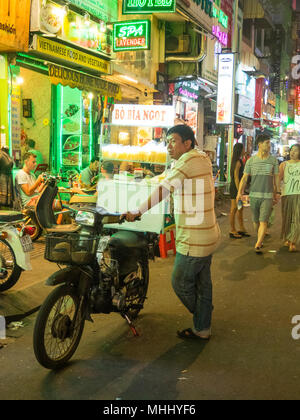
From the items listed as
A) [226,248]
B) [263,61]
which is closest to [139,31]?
[226,248]

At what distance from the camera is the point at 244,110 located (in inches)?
1118

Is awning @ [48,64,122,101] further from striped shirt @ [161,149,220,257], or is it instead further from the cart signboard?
striped shirt @ [161,149,220,257]

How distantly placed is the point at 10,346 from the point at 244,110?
25939 mm

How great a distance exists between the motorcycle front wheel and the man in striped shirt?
41.3 inches

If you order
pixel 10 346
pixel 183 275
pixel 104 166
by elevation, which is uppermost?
pixel 104 166

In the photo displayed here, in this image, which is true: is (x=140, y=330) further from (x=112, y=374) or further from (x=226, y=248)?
(x=226, y=248)

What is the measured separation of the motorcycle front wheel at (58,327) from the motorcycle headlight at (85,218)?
59cm

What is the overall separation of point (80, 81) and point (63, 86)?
3.22 feet

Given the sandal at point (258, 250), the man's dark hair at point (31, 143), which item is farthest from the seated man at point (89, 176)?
the sandal at point (258, 250)

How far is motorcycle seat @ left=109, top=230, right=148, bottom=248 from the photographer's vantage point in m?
4.73

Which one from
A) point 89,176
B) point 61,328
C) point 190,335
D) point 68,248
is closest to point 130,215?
point 68,248

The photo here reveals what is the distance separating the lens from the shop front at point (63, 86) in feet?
30.9

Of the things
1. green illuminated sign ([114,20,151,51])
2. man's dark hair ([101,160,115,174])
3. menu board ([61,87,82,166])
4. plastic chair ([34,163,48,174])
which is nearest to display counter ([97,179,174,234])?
man's dark hair ([101,160,115,174])
